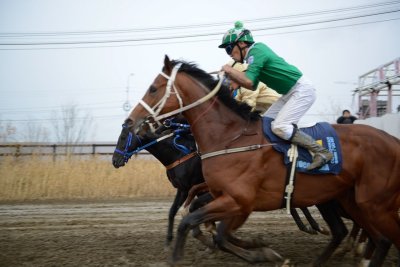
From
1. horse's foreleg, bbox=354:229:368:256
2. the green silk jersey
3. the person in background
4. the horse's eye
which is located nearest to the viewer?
the green silk jersey

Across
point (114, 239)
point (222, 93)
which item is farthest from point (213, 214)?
point (114, 239)

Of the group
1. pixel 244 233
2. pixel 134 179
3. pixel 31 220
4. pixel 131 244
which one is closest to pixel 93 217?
pixel 31 220

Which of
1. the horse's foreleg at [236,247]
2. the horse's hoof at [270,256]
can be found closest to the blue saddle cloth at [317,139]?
the horse's foreleg at [236,247]

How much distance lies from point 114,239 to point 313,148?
151 inches

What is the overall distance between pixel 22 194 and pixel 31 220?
4.71 meters

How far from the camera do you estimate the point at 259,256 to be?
520 centimetres

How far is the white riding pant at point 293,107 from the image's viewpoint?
5160mm

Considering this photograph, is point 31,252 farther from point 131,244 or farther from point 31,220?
point 31,220

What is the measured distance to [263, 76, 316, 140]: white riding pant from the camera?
16.9 ft

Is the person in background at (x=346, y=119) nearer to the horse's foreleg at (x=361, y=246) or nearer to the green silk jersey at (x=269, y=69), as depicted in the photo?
the horse's foreleg at (x=361, y=246)

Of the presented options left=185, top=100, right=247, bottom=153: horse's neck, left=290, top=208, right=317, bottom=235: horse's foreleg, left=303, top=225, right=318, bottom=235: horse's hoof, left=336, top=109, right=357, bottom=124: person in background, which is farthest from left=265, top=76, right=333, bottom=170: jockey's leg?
left=336, top=109, right=357, bottom=124: person in background

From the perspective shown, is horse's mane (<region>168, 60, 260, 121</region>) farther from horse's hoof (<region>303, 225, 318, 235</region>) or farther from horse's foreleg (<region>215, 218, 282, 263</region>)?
horse's hoof (<region>303, 225, 318, 235</region>)

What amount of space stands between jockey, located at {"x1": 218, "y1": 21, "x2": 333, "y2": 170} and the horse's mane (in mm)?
290

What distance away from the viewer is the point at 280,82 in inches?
211
